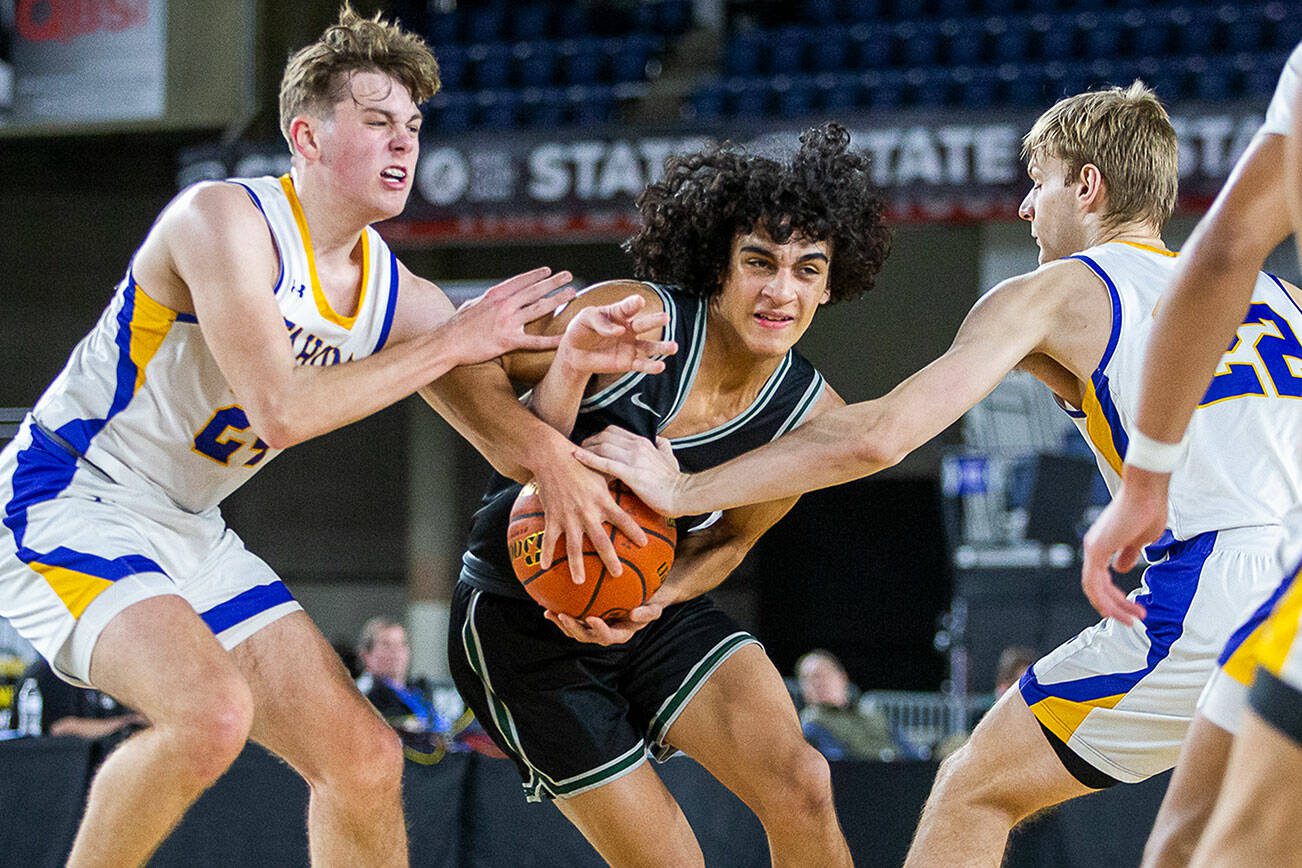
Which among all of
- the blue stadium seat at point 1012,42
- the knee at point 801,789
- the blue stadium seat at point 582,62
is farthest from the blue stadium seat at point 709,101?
the knee at point 801,789

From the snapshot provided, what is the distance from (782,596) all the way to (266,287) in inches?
451

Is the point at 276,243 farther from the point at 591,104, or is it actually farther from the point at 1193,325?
the point at 591,104

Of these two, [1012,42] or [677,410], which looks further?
[1012,42]

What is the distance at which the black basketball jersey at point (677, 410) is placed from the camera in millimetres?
3686

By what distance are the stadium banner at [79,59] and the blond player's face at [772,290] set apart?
10.9 meters

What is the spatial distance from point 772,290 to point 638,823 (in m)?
1.36

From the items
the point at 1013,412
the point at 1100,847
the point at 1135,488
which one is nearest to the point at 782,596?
the point at 1013,412

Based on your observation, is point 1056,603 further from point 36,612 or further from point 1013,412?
point 36,612

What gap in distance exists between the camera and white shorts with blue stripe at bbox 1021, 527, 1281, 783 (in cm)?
309

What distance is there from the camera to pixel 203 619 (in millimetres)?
3582

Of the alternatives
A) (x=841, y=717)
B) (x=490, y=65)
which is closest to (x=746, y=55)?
(x=490, y=65)

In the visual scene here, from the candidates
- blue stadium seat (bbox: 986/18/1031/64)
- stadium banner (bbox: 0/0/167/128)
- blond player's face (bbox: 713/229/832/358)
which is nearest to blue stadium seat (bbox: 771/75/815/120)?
blue stadium seat (bbox: 986/18/1031/64)

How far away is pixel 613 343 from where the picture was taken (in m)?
3.49

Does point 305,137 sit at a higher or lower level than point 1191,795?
higher
